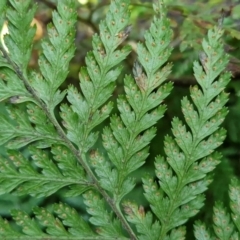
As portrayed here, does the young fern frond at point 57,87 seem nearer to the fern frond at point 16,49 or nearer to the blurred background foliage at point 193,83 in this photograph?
the fern frond at point 16,49

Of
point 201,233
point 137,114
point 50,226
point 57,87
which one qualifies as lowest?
point 201,233

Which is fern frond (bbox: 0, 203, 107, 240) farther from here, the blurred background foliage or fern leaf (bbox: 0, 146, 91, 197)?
the blurred background foliage

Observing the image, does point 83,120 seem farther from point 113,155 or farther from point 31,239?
point 31,239

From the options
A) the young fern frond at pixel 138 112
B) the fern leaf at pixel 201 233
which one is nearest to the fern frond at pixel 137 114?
the young fern frond at pixel 138 112

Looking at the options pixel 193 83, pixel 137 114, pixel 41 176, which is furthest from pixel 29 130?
pixel 193 83

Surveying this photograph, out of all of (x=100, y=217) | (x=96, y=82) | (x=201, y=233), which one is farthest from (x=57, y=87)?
(x=201, y=233)

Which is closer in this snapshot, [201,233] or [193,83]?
[201,233]

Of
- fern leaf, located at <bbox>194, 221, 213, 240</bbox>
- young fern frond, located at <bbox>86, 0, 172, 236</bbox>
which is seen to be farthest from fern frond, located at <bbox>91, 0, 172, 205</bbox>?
fern leaf, located at <bbox>194, 221, 213, 240</bbox>

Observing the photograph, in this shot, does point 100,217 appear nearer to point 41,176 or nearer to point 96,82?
point 41,176

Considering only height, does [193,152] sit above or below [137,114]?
below
